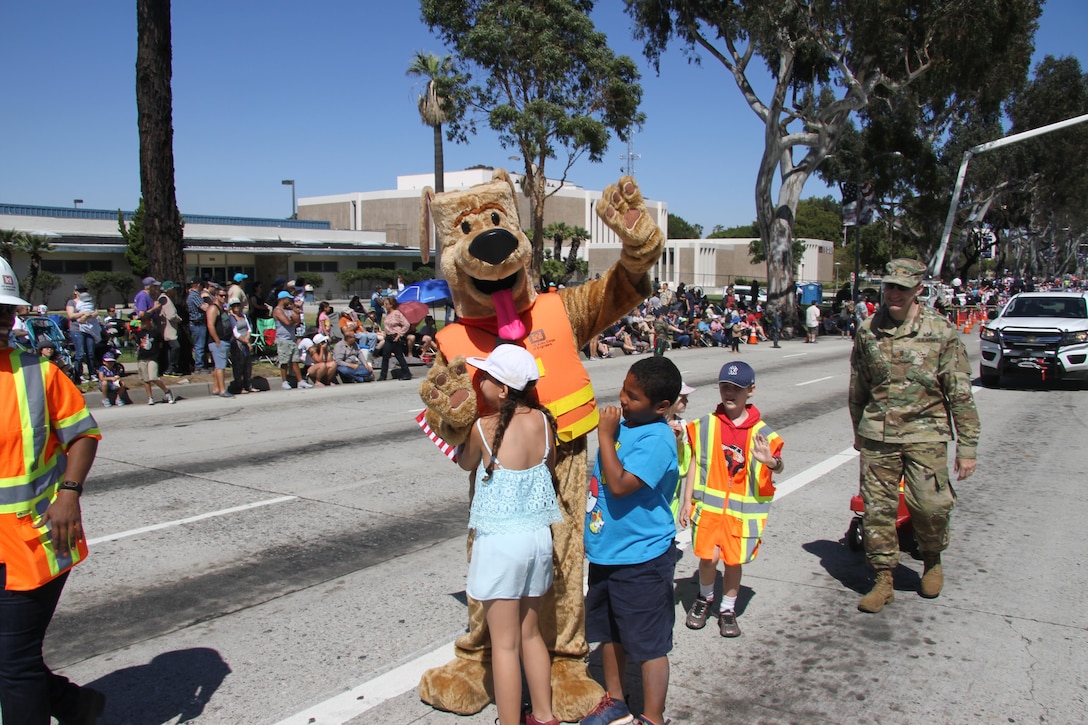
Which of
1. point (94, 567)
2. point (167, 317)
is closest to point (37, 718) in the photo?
point (94, 567)

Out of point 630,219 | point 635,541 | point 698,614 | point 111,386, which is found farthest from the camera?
point 111,386

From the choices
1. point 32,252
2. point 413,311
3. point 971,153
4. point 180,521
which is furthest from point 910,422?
point 32,252

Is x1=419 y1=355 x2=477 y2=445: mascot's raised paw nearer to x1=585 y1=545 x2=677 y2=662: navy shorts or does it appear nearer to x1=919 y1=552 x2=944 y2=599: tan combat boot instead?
x1=585 y1=545 x2=677 y2=662: navy shorts

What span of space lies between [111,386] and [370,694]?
10919 millimetres

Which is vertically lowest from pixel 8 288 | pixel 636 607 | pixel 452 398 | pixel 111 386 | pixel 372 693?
pixel 372 693

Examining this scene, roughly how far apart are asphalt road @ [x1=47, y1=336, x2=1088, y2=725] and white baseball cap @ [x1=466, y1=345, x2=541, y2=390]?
1.51m

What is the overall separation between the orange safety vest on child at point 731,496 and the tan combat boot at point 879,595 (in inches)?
35.9

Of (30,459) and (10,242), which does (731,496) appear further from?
(10,242)

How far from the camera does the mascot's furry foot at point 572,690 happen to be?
11.6 ft

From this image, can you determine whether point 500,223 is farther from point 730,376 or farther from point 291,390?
point 291,390

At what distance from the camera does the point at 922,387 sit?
4746 millimetres

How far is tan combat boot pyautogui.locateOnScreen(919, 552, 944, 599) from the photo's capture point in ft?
16.3

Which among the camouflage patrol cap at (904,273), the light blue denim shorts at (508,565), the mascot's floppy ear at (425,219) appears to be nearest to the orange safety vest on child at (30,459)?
the light blue denim shorts at (508,565)

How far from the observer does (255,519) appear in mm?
6637
